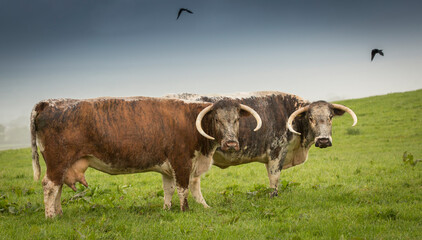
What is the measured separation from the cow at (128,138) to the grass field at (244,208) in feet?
2.48

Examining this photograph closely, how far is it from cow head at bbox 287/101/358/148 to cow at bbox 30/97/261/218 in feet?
7.01

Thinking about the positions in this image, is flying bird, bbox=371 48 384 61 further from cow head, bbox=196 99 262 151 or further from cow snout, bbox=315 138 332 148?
cow head, bbox=196 99 262 151

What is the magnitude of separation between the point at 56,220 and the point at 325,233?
15.7 feet

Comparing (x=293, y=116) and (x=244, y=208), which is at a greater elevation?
(x=293, y=116)

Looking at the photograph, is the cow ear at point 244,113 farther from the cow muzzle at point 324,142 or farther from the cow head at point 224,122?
the cow muzzle at point 324,142

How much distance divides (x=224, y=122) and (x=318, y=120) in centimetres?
275

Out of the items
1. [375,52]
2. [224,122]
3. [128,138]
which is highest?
[375,52]

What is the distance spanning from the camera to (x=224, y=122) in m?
8.69

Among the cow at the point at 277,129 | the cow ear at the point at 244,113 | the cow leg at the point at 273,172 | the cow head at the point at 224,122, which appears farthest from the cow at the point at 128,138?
the cow leg at the point at 273,172

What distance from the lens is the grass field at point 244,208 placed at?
Result: 6.91m

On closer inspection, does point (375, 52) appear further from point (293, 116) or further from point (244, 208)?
point (244, 208)

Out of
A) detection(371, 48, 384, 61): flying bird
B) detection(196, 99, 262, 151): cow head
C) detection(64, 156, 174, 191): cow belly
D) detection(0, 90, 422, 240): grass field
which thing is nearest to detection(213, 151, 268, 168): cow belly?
detection(0, 90, 422, 240): grass field

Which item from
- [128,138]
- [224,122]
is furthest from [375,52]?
[128,138]

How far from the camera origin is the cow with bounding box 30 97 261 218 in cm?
794
